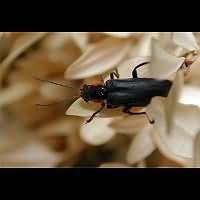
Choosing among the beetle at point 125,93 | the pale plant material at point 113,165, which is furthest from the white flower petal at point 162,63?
the pale plant material at point 113,165

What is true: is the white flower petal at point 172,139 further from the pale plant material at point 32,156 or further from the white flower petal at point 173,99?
the pale plant material at point 32,156

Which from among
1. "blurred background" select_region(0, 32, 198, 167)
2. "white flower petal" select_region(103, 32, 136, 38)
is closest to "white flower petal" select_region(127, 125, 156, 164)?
"blurred background" select_region(0, 32, 198, 167)

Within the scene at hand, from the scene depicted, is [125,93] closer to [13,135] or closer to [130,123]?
[130,123]

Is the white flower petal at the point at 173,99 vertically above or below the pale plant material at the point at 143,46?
below

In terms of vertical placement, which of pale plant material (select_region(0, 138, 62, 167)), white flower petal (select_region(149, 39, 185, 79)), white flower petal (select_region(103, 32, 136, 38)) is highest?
white flower petal (select_region(103, 32, 136, 38))

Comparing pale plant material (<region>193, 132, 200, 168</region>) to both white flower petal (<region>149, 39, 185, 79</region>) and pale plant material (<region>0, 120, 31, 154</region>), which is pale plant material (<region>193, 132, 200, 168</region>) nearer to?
white flower petal (<region>149, 39, 185, 79</region>)

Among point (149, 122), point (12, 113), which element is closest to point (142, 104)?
point (149, 122)
